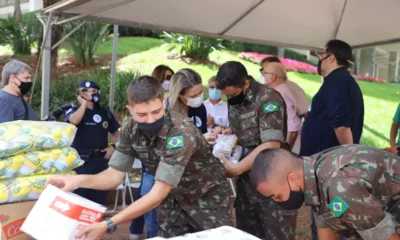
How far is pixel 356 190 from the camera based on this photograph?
1.58 metres

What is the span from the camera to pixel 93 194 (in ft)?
14.1

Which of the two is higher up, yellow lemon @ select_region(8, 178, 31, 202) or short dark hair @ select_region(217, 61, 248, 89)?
short dark hair @ select_region(217, 61, 248, 89)

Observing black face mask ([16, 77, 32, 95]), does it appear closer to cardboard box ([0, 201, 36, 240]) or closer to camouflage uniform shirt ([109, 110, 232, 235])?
cardboard box ([0, 201, 36, 240])

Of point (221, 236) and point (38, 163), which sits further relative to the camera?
point (38, 163)

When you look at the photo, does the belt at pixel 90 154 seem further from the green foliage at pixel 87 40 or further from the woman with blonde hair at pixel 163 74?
the green foliage at pixel 87 40

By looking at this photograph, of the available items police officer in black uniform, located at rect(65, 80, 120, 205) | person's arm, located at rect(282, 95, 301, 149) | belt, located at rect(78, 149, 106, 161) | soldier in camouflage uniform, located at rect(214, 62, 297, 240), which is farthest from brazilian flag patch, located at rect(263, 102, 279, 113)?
belt, located at rect(78, 149, 106, 161)

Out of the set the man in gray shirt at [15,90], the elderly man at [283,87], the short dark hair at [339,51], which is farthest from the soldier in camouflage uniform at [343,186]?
the man in gray shirt at [15,90]

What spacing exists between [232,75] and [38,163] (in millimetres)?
1307

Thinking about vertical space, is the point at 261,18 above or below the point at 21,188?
above

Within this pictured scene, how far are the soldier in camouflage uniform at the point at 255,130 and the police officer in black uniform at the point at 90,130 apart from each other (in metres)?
1.64

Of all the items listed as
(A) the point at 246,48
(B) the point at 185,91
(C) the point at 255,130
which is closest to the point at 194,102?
(B) the point at 185,91

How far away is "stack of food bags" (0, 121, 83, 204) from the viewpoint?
102 inches

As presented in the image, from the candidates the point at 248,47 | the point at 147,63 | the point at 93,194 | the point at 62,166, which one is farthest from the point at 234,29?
the point at 248,47

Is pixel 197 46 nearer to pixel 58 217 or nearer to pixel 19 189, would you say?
pixel 19 189
